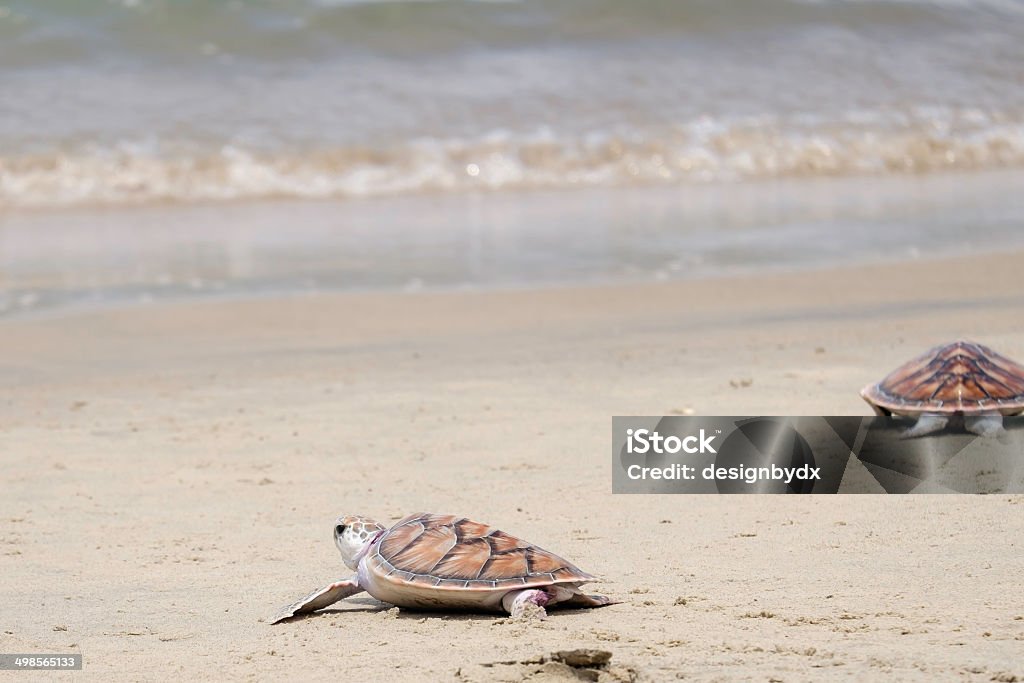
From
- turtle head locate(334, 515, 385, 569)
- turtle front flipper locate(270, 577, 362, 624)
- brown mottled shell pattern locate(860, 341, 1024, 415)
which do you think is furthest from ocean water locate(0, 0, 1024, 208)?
turtle front flipper locate(270, 577, 362, 624)

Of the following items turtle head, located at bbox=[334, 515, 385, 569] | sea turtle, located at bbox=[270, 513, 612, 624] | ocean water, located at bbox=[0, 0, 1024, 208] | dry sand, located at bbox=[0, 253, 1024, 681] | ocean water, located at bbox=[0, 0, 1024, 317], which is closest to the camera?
dry sand, located at bbox=[0, 253, 1024, 681]

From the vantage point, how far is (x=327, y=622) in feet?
10.9

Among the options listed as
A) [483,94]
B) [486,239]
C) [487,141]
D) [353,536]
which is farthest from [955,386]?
[483,94]

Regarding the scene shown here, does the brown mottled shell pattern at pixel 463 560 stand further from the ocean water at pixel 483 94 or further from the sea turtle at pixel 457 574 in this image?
the ocean water at pixel 483 94

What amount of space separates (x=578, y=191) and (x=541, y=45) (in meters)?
5.52

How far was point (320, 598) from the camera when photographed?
331 centimetres

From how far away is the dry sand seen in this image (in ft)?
9.77

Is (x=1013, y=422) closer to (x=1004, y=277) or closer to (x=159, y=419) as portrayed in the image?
(x=159, y=419)

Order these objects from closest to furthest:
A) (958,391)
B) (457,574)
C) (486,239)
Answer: (457,574)
(958,391)
(486,239)

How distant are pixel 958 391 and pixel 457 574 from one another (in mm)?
2199

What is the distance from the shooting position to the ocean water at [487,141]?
386 inches

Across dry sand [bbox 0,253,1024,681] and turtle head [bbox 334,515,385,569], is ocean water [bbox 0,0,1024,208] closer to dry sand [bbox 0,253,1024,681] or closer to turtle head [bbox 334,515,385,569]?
dry sand [bbox 0,253,1024,681]

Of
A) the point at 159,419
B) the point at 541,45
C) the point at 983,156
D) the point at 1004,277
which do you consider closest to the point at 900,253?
the point at 1004,277

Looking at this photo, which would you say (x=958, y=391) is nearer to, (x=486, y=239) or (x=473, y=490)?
(x=473, y=490)
